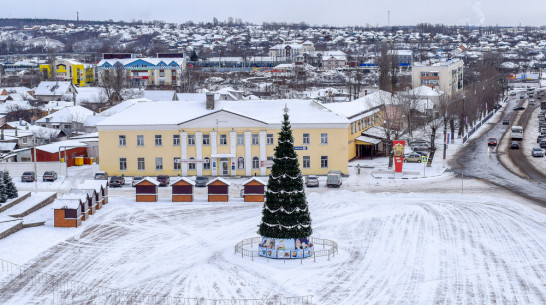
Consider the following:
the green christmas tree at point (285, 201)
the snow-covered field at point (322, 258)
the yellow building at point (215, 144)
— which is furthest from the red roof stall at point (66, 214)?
the yellow building at point (215, 144)

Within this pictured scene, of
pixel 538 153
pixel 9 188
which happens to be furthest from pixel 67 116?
pixel 538 153

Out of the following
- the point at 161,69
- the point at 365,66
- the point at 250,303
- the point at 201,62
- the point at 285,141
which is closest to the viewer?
the point at 250,303

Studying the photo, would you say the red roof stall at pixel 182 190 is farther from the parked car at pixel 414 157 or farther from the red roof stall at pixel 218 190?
the parked car at pixel 414 157

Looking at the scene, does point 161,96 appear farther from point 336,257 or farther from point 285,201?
point 336,257

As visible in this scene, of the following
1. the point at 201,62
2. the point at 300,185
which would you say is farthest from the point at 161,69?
the point at 300,185

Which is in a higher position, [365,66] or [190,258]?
[365,66]

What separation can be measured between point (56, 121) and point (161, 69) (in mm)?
61621

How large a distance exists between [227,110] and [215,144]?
2532 millimetres

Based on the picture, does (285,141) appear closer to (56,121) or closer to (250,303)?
(250,303)

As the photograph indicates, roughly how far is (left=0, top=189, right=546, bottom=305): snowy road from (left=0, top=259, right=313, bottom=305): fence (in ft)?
0.38

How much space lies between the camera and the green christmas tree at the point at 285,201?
3036 cm

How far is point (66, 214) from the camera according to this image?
121ft

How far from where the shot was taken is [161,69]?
461 feet

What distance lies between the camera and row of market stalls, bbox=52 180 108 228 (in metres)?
36.8
